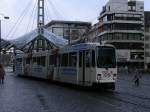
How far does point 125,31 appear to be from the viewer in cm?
12212

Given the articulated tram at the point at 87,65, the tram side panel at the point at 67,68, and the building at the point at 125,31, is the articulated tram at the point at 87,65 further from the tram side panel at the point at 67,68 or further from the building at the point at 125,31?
the building at the point at 125,31

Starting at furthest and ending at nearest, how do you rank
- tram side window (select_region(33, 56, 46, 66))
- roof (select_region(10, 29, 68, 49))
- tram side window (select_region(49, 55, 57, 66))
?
1. roof (select_region(10, 29, 68, 49))
2. tram side window (select_region(33, 56, 46, 66))
3. tram side window (select_region(49, 55, 57, 66))

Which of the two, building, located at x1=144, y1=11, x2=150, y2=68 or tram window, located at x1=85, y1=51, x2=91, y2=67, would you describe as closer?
tram window, located at x1=85, y1=51, x2=91, y2=67

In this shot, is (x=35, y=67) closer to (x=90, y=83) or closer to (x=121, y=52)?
(x=90, y=83)

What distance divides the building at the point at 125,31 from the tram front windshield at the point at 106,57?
304ft

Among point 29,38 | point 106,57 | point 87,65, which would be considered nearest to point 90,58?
point 87,65

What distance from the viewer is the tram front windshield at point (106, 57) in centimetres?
2575

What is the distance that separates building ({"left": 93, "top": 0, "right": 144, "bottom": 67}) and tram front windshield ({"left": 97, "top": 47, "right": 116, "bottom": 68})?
92728 mm

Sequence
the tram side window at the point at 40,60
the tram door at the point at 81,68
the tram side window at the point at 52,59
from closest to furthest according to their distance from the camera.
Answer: the tram door at the point at 81,68
the tram side window at the point at 52,59
the tram side window at the point at 40,60

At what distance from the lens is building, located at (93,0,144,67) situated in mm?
120375

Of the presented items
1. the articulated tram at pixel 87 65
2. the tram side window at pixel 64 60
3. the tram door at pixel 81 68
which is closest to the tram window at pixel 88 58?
the articulated tram at pixel 87 65

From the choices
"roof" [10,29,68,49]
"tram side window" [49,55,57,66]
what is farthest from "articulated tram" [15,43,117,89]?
"roof" [10,29,68,49]

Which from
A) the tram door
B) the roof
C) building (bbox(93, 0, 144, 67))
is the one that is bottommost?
the tram door

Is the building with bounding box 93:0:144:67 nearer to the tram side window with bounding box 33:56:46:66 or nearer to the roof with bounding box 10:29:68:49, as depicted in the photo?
the roof with bounding box 10:29:68:49
